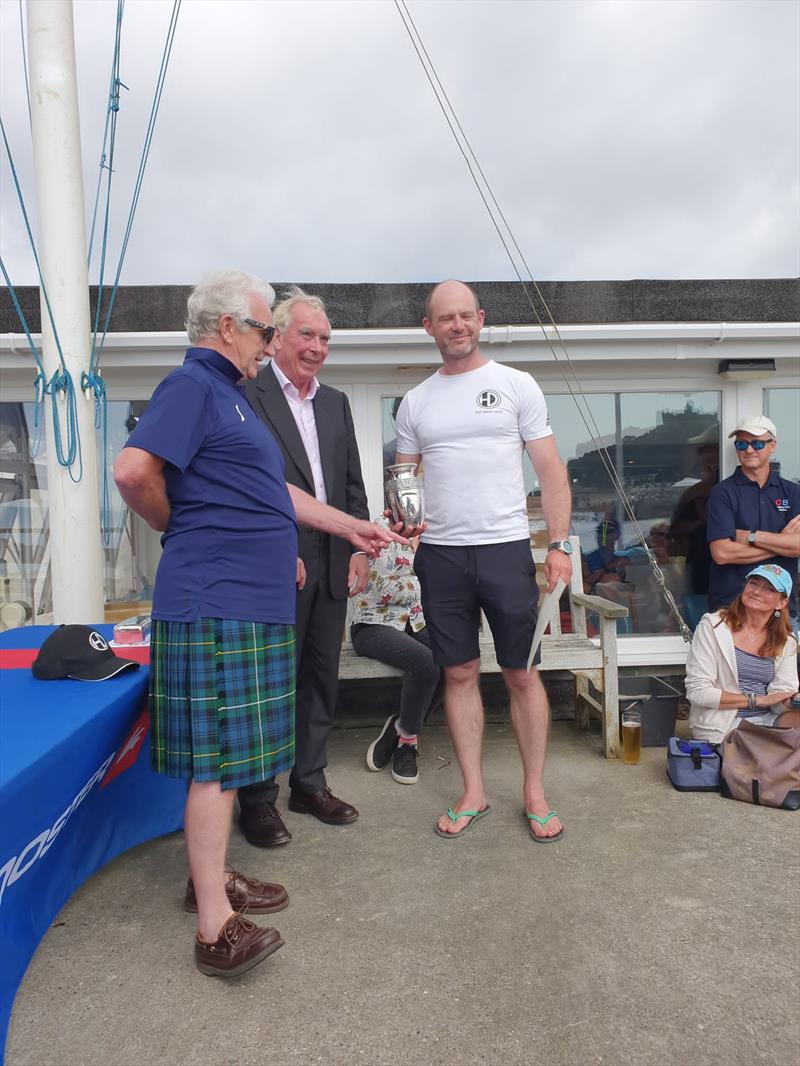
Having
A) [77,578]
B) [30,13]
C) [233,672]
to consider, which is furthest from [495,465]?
[30,13]

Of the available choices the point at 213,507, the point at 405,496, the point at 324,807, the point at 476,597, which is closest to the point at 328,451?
the point at 405,496

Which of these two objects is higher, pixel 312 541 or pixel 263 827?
pixel 312 541

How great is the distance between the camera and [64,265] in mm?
3496

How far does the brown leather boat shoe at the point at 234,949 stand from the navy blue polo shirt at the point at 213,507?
32.0 inches

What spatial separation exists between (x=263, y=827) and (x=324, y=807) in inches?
12.0

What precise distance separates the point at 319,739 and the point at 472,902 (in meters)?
0.89

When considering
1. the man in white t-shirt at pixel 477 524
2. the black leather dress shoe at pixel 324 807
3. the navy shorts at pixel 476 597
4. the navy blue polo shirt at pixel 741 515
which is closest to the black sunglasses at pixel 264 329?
the man in white t-shirt at pixel 477 524

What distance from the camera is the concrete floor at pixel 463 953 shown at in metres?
1.74

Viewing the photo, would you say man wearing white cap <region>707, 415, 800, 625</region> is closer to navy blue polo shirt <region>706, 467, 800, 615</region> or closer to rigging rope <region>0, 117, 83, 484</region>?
navy blue polo shirt <region>706, 467, 800, 615</region>

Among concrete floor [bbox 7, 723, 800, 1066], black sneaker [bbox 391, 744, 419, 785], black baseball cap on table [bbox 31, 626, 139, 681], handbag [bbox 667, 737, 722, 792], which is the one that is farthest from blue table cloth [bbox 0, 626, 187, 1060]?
handbag [bbox 667, 737, 722, 792]

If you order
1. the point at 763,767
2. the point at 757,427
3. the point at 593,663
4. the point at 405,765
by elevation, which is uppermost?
the point at 757,427

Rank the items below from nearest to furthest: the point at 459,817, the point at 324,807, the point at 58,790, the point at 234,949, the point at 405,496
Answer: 1. the point at 58,790
2. the point at 234,949
3. the point at 405,496
4. the point at 459,817
5. the point at 324,807

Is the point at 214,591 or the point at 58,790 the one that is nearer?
the point at 58,790

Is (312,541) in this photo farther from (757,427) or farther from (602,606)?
(757,427)
